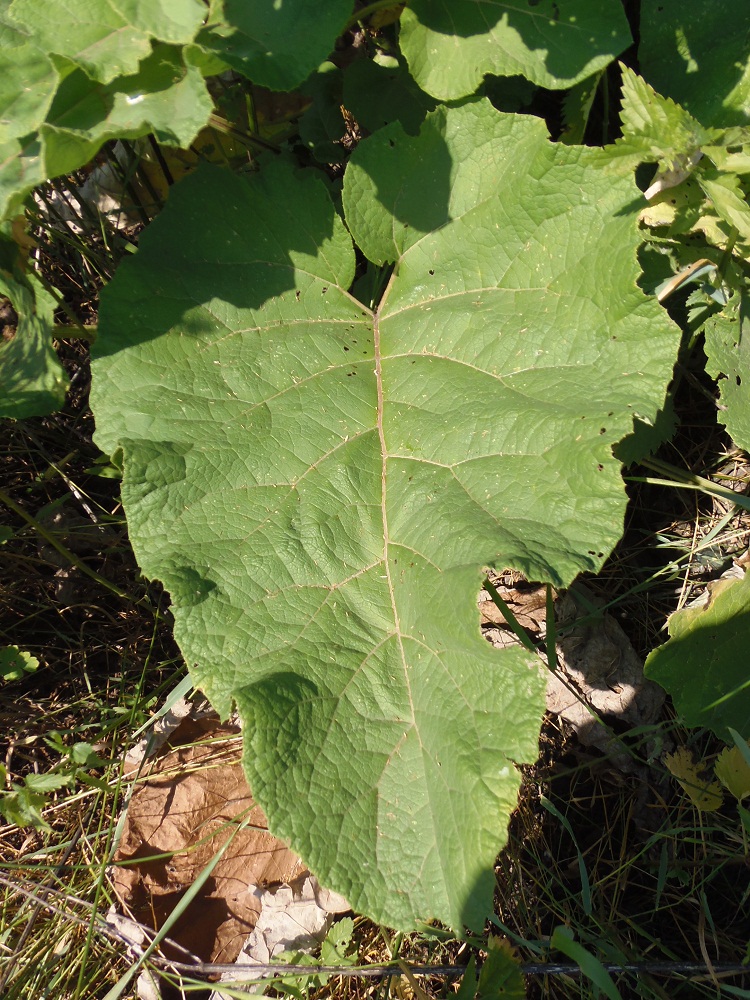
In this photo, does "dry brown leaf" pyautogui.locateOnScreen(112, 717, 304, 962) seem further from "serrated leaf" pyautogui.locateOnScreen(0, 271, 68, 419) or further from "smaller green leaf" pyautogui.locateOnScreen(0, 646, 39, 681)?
"serrated leaf" pyautogui.locateOnScreen(0, 271, 68, 419)

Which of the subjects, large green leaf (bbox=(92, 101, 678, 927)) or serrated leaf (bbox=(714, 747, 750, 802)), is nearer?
large green leaf (bbox=(92, 101, 678, 927))

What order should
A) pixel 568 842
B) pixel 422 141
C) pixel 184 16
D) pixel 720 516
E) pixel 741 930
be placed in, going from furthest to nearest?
pixel 720 516 < pixel 568 842 < pixel 741 930 < pixel 422 141 < pixel 184 16

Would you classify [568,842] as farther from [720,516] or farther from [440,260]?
[440,260]

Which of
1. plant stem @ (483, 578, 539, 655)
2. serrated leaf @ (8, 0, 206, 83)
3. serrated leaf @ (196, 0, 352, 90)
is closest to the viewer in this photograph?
Result: serrated leaf @ (8, 0, 206, 83)

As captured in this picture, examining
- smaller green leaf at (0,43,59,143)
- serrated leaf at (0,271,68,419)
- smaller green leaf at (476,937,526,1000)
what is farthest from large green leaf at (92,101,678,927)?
smaller green leaf at (476,937,526,1000)

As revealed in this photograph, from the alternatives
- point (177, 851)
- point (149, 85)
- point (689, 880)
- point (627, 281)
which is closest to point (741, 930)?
point (689, 880)

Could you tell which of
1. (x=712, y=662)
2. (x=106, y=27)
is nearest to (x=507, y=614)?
(x=712, y=662)

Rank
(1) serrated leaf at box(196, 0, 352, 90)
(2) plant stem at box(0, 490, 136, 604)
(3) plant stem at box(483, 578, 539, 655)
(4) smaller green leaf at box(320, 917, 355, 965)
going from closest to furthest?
(1) serrated leaf at box(196, 0, 352, 90) < (3) plant stem at box(483, 578, 539, 655) < (4) smaller green leaf at box(320, 917, 355, 965) < (2) plant stem at box(0, 490, 136, 604)

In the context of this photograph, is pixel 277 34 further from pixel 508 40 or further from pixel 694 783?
pixel 694 783
